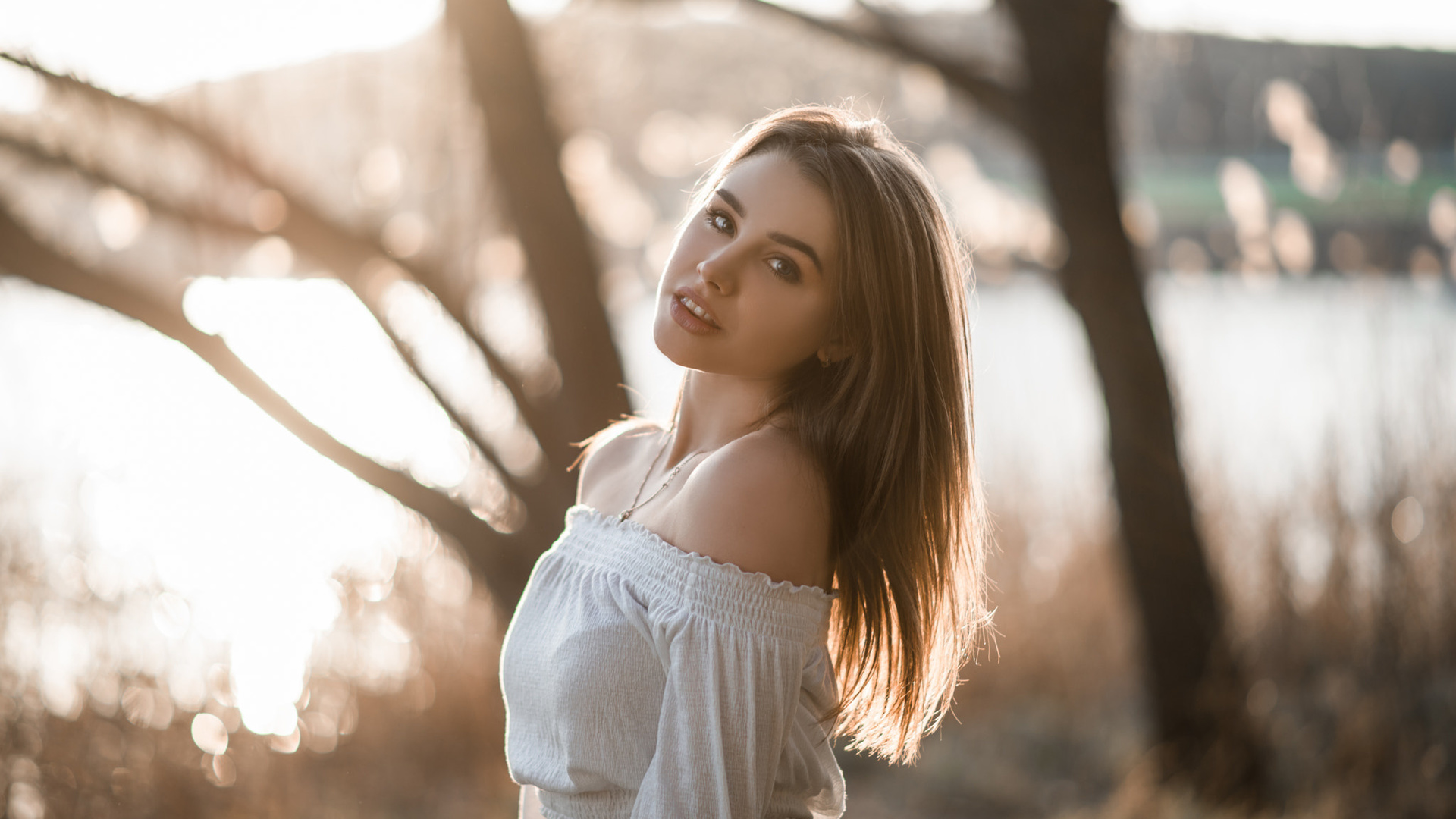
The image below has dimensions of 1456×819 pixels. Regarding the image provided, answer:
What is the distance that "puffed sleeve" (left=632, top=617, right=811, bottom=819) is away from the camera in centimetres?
127

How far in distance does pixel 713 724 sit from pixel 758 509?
0.25 meters

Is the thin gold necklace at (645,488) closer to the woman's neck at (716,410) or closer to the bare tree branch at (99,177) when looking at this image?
the woman's neck at (716,410)

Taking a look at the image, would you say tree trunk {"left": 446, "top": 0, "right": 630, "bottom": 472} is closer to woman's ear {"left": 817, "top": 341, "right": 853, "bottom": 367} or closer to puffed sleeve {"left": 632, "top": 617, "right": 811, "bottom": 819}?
woman's ear {"left": 817, "top": 341, "right": 853, "bottom": 367}

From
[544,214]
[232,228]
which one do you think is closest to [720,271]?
[544,214]

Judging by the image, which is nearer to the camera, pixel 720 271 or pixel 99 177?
pixel 720 271

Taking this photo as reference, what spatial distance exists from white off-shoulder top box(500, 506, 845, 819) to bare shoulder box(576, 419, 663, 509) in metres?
0.20

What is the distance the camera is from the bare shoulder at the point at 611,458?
5.63ft

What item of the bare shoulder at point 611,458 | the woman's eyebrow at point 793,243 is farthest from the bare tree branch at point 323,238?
the woman's eyebrow at point 793,243

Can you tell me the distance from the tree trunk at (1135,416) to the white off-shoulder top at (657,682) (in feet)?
7.57

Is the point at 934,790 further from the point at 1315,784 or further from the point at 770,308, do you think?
the point at 770,308

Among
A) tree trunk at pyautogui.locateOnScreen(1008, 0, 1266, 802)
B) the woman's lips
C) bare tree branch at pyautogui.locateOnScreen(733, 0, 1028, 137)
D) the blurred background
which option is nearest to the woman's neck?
the woman's lips

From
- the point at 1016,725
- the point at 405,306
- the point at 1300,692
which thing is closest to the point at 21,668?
the point at 405,306

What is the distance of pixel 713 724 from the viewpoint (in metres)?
1.27

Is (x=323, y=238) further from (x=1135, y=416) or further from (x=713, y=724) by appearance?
(x=1135, y=416)
